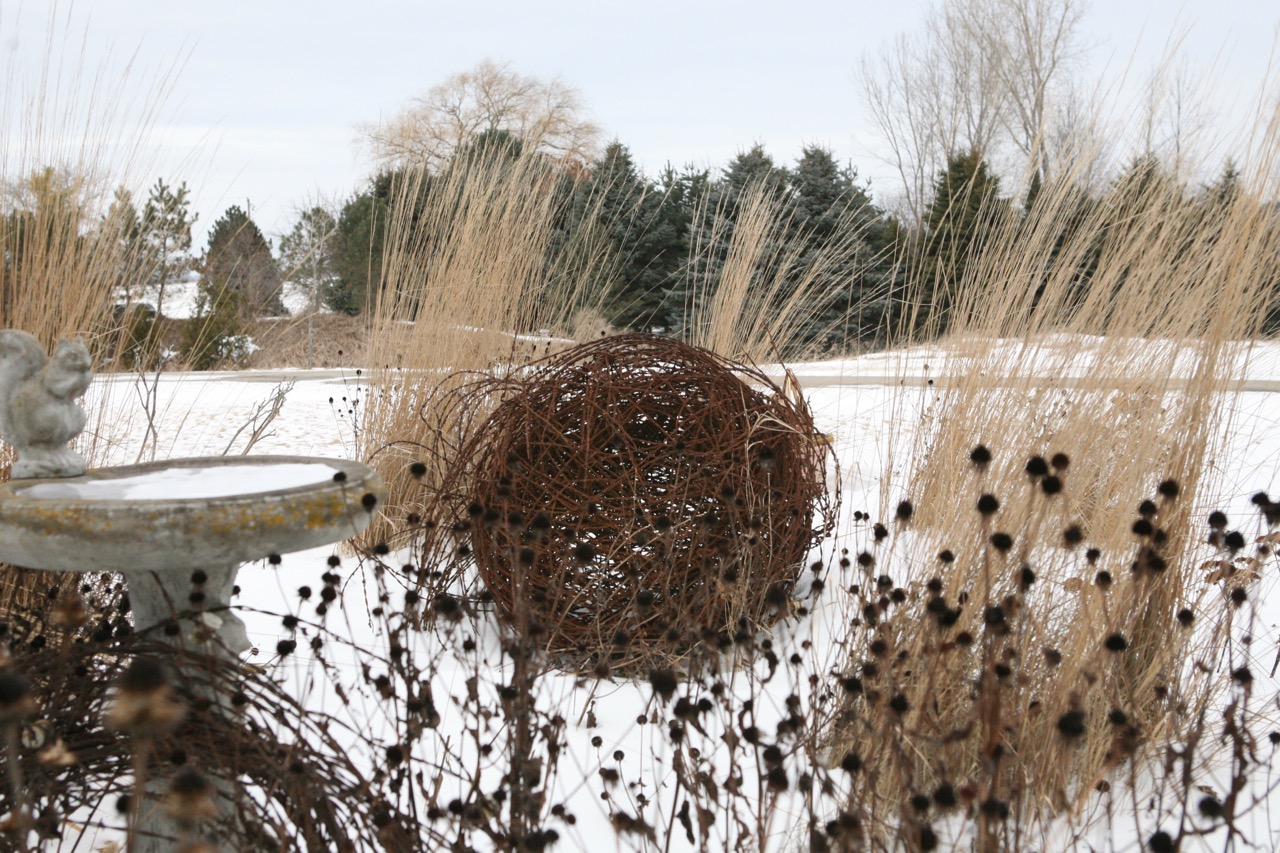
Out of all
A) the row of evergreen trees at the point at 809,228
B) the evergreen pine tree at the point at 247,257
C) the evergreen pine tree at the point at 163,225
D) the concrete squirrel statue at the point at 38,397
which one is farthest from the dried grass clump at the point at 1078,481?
the evergreen pine tree at the point at 247,257

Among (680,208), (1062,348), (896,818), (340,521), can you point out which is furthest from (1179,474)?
(680,208)

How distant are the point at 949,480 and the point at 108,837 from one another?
211cm

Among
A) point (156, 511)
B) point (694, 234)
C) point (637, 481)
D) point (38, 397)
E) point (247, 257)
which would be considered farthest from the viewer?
point (247, 257)

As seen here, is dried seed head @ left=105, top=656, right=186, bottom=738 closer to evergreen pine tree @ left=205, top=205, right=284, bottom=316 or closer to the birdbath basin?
the birdbath basin

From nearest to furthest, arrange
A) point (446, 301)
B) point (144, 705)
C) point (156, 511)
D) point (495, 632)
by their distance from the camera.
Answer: point (144, 705), point (156, 511), point (495, 632), point (446, 301)

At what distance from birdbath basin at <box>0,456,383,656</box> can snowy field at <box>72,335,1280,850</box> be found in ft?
0.54

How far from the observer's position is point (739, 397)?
2.53m

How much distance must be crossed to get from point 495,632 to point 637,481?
73 cm

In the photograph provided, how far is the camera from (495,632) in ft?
9.01

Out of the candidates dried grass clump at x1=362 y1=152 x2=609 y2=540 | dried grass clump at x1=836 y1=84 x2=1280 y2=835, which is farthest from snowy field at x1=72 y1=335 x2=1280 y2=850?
dried grass clump at x1=362 y1=152 x2=609 y2=540

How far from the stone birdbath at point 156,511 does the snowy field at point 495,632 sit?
0.57 feet

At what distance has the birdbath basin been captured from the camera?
1.25 metres

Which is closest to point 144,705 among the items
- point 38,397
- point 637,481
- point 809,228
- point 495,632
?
point 38,397

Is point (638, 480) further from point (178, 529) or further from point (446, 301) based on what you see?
point (446, 301)
